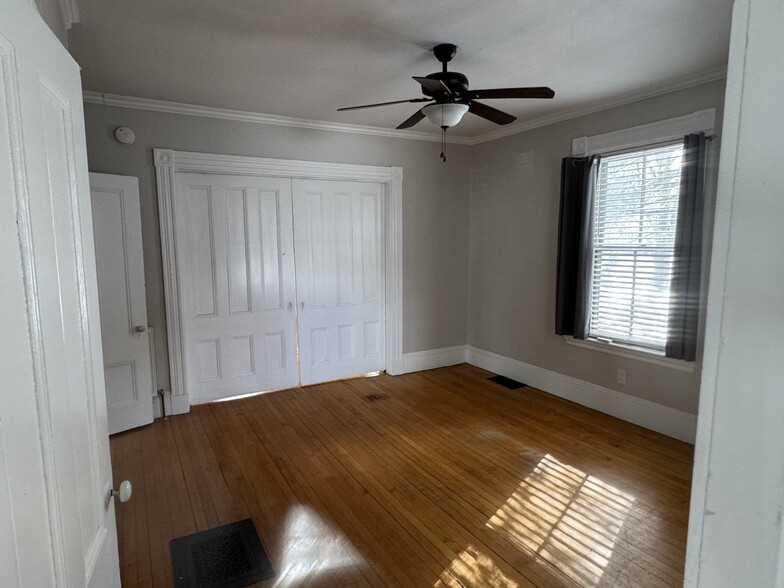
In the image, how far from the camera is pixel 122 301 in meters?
3.56

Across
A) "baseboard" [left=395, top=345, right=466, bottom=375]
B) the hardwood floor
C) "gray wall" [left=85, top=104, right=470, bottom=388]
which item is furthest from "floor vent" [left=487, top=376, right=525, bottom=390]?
"gray wall" [left=85, top=104, right=470, bottom=388]

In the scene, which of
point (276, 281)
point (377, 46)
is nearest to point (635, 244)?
point (377, 46)

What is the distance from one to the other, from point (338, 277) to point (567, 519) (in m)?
3.09

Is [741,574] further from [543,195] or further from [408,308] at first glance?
[408,308]

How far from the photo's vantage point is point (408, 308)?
5.12m

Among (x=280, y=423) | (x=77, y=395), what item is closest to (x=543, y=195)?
(x=280, y=423)

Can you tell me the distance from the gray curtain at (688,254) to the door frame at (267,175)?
263 cm

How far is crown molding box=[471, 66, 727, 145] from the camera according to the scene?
3078mm

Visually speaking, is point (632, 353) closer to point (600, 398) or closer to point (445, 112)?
point (600, 398)

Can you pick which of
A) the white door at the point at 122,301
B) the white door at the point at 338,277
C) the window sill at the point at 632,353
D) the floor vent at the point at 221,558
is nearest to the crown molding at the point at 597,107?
the white door at the point at 338,277

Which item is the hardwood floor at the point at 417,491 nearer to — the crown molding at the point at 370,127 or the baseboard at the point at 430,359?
the baseboard at the point at 430,359

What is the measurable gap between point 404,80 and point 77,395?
2958mm

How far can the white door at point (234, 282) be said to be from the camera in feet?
13.1

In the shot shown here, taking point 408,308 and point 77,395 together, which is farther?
point 408,308
